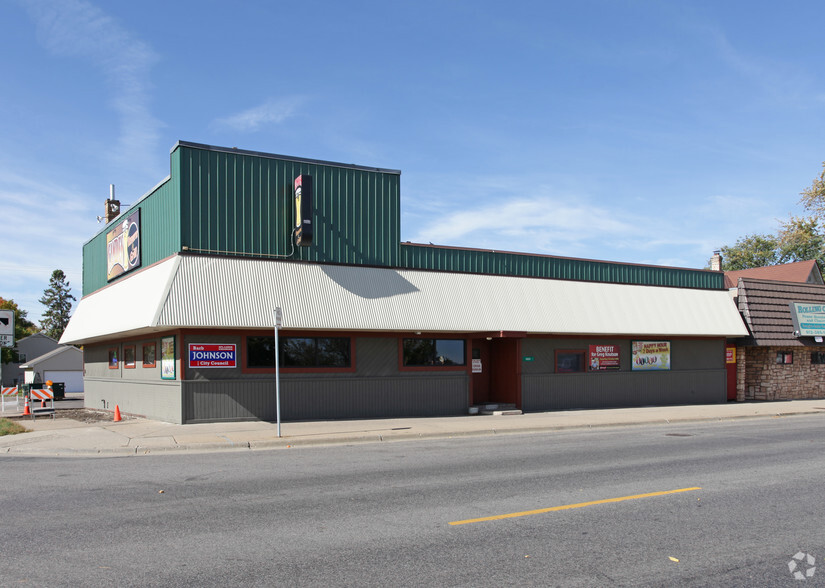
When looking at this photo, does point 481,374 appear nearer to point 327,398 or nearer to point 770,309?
point 327,398

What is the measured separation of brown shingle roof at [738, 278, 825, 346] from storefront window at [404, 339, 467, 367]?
1393 centimetres

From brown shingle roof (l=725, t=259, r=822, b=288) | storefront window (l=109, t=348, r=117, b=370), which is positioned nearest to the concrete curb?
storefront window (l=109, t=348, r=117, b=370)

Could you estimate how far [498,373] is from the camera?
23812 millimetres

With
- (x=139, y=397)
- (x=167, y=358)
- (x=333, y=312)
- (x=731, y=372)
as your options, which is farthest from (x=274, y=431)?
(x=731, y=372)

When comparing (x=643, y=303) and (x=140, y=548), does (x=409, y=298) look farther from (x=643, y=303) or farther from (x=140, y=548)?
(x=140, y=548)

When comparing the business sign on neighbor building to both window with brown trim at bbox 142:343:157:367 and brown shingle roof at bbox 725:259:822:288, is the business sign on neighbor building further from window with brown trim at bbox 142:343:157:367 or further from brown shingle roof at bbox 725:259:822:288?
brown shingle roof at bbox 725:259:822:288

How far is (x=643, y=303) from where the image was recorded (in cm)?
2564

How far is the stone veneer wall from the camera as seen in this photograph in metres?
28.9

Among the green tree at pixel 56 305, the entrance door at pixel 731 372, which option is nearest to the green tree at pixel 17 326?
the green tree at pixel 56 305

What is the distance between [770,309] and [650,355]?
23.6ft

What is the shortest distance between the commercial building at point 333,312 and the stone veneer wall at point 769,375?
4.33m

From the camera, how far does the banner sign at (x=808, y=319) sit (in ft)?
95.2

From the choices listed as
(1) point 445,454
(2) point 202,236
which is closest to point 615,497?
(1) point 445,454

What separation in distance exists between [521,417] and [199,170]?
12.0 m
